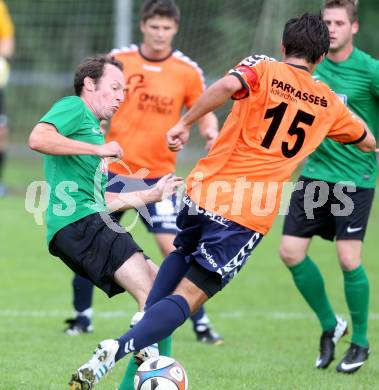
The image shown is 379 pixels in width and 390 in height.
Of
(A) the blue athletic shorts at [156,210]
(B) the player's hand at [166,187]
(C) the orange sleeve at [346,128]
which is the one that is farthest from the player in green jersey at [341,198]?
(B) the player's hand at [166,187]

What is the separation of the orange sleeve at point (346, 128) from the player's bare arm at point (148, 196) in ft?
3.03

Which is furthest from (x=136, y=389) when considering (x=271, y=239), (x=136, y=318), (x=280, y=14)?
(x=280, y=14)

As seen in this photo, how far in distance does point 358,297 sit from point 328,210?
2.00 feet

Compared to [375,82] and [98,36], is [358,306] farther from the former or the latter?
[98,36]

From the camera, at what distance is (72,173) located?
17.5ft

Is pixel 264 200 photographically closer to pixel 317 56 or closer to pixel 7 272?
pixel 317 56

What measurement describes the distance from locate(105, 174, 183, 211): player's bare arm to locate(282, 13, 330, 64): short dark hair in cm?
91

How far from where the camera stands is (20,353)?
21.0 feet

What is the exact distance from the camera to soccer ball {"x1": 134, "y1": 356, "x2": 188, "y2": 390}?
4.86 metres

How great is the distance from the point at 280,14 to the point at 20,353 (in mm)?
7792

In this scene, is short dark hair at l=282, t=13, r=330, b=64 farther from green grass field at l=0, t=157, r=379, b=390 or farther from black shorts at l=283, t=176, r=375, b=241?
green grass field at l=0, t=157, r=379, b=390

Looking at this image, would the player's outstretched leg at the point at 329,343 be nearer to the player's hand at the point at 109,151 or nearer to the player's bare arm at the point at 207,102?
the player's bare arm at the point at 207,102

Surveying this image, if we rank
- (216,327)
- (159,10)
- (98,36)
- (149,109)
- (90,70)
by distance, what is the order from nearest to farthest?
(90,70)
(159,10)
(149,109)
(216,327)
(98,36)

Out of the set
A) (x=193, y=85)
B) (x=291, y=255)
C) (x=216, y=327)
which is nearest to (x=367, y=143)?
(x=291, y=255)
